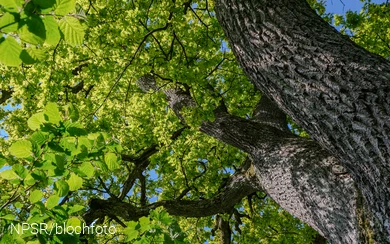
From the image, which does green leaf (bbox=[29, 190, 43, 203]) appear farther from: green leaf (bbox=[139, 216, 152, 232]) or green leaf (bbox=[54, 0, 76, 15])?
green leaf (bbox=[54, 0, 76, 15])

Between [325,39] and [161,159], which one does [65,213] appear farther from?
[161,159]

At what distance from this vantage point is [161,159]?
9086mm

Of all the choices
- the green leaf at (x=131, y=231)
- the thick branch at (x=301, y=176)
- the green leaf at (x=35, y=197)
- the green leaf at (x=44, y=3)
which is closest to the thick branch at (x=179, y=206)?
the thick branch at (x=301, y=176)

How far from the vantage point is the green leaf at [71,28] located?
1.60 metres

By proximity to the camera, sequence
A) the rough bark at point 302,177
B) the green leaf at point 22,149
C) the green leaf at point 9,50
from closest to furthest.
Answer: the green leaf at point 9,50, the green leaf at point 22,149, the rough bark at point 302,177

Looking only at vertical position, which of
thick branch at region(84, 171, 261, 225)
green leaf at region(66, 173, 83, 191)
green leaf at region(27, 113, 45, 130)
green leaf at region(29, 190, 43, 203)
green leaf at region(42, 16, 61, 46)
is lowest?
green leaf at region(29, 190, 43, 203)

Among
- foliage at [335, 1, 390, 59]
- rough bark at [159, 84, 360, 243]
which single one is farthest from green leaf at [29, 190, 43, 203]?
foliage at [335, 1, 390, 59]

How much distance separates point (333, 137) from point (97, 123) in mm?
4966

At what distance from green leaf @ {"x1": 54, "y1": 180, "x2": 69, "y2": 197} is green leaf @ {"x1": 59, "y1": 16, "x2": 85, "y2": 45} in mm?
1174

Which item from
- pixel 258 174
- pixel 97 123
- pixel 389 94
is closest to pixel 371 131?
→ pixel 389 94

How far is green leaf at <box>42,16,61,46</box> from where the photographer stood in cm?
145

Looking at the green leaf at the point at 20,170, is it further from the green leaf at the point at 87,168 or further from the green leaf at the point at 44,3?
the green leaf at the point at 44,3

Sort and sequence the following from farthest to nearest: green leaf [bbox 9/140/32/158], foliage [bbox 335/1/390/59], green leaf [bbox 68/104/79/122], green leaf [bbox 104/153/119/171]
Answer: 1. foliage [bbox 335/1/390/59]
2. green leaf [bbox 104/153/119/171]
3. green leaf [bbox 68/104/79/122]
4. green leaf [bbox 9/140/32/158]

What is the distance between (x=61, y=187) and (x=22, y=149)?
1.29 ft
